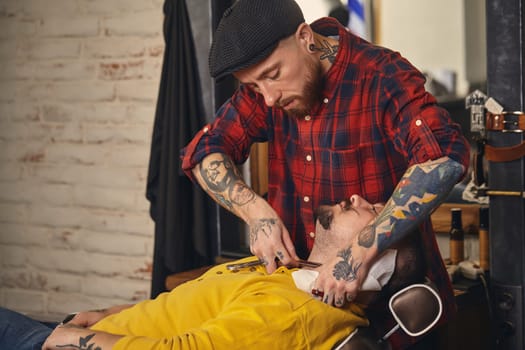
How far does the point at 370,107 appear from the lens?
197 cm

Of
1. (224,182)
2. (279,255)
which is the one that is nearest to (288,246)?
(279,255)

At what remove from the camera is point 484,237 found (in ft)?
8.66

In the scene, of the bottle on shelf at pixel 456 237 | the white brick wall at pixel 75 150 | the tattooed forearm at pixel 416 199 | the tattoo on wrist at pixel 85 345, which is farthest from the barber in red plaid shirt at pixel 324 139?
the white brick wall at pixel 75 150

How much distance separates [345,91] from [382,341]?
25.5 inches

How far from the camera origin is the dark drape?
3.11m

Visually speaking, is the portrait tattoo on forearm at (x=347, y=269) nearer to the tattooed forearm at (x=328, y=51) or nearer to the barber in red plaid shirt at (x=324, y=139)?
the barber in red plaid shirt at (x=324, y=139)

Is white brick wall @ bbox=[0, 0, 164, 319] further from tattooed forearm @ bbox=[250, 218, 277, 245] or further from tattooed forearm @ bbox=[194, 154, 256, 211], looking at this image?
tattooed forearm @ bbox=[250, 218, 277, 245]

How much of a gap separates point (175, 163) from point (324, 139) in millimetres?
1162

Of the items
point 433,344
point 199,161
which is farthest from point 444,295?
point 199,161

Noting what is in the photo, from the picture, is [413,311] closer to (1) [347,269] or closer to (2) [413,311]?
(2) [413,311]

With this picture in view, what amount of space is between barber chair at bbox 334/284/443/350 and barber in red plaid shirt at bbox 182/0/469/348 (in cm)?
9

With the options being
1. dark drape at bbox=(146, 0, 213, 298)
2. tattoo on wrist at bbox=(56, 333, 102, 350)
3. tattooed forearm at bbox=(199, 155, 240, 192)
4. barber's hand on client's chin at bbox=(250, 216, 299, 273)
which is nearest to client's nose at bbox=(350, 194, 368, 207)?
barber's hand on client's chin at bbox=(250, 216, 299, 273)

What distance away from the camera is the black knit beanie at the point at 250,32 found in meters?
1.82

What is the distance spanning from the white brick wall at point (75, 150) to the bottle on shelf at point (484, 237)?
59.2 inches
